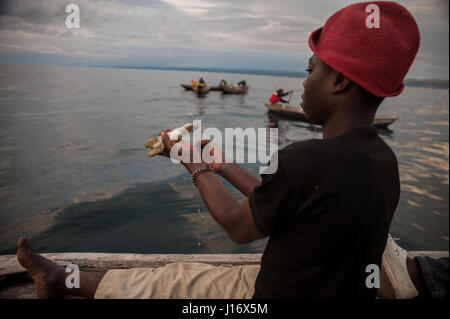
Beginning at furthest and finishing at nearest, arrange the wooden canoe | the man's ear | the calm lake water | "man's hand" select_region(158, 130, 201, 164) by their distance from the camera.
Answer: the calm lake water, the wooden canoe, "man's hand" select_region(158, 130, 201, 164), the man's ear

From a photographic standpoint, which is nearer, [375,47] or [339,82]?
[375,47]

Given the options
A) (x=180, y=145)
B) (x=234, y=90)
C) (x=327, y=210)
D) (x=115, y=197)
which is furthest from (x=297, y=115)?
(x=327, y=210)

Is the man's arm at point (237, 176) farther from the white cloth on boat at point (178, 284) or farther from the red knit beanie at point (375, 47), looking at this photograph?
the red knit beanie at point (375, 47)

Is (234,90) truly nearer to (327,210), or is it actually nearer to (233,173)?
(233,173)

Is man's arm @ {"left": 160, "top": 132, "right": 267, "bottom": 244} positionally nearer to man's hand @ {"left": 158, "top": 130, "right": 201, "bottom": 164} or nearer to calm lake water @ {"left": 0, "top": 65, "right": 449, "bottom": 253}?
man's hand @ {"left": 158, "top": 130, "right": 201, "bottom": 164}

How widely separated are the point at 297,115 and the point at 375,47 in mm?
20132

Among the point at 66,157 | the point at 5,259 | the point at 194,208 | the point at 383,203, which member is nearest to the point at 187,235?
the point at 194,208

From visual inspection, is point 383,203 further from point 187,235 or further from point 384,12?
point 187,235

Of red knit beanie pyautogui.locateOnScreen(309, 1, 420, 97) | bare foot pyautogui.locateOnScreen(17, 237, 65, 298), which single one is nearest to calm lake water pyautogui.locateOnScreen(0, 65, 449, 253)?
bare foot pyautogui.locateOnScreen(17, 237, 65, 298)

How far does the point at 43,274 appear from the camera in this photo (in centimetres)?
219

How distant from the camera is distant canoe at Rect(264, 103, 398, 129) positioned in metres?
19.2

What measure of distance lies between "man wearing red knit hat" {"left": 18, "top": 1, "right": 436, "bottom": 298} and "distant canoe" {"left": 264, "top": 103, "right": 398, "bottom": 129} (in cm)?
1893

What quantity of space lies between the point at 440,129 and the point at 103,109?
29152 mm

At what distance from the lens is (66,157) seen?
11070mm
